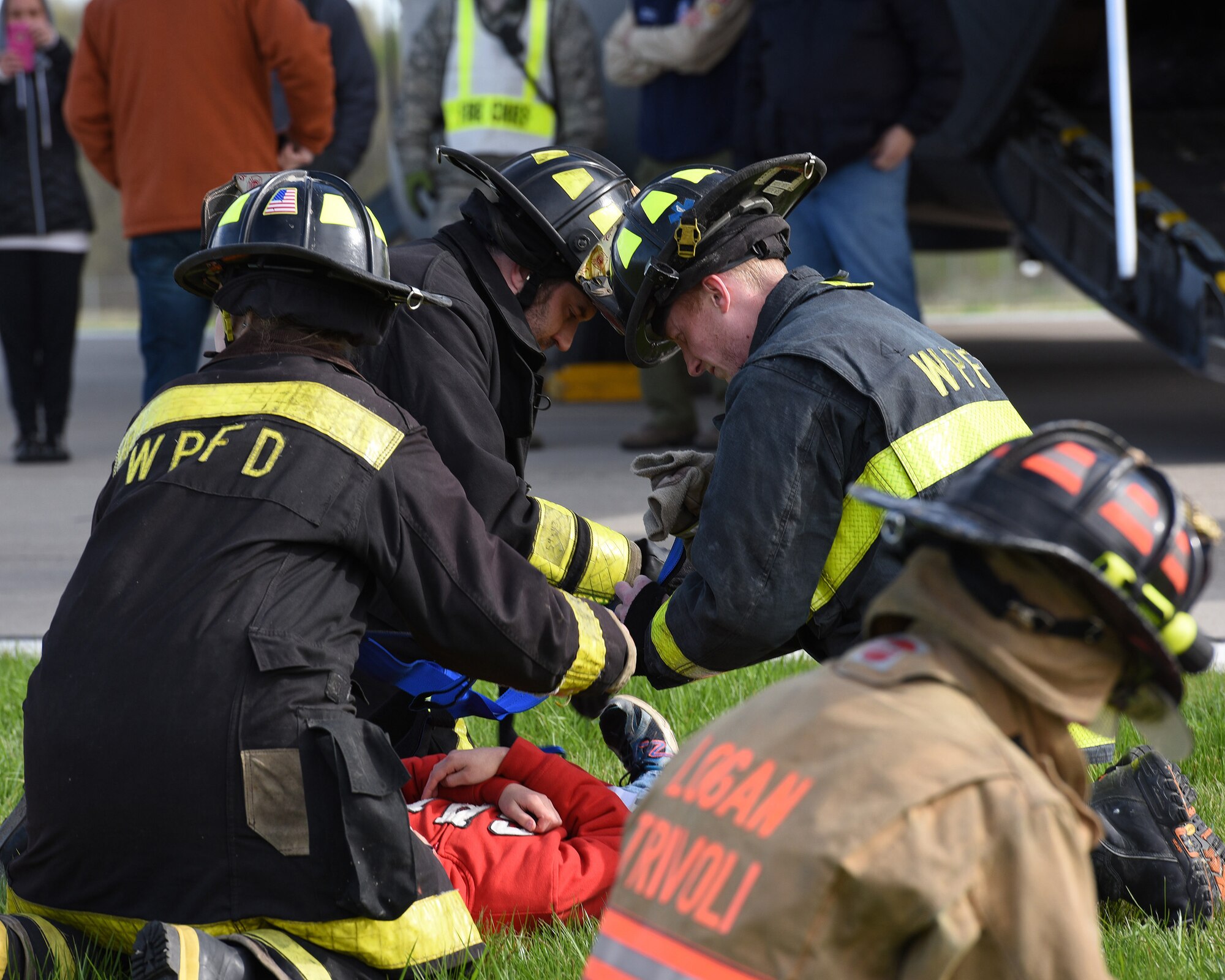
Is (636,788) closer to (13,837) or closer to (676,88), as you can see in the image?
(13,837)

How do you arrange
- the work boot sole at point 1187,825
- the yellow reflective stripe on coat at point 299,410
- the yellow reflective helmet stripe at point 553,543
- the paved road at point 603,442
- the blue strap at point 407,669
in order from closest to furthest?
the yellow reflective stripe on coat at point 299,410
the work boot sole at point 1187,825
the blue strap at point 407,669
the yellow reflective helmet stripe at point 553,543
the paved road at point 603,442

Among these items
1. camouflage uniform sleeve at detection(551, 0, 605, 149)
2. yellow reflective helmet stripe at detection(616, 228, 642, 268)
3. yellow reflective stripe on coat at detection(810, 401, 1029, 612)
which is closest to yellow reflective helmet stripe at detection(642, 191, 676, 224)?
yellow reflective helmet stripe at detection(616, 228, 642, 268)

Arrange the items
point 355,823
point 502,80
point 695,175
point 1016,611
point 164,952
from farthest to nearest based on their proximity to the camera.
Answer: point 502,80 < point 695,175 < point 355,823 < point 164,952 < point 1016,611

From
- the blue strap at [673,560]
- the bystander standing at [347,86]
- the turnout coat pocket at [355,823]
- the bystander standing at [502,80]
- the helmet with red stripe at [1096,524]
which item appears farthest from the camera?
the bystander standing at [502,80]

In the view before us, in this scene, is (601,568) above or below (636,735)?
above

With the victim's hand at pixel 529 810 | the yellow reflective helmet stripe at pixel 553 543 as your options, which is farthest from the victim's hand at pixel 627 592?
the victim's hand at pixel 529 810

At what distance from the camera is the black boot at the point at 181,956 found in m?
2.13

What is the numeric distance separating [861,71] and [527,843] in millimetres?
4962

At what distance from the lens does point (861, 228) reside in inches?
274

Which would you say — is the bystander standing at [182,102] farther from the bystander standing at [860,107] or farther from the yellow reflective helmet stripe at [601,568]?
the yellow reflective helmet stripe at [601,568]

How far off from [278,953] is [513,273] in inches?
73.3

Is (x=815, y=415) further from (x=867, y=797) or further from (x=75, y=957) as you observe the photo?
(x=75, y=957)

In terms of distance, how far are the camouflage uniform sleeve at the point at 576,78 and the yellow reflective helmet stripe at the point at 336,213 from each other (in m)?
5.07

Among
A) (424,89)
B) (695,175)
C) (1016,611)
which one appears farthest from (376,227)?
(424,89)
